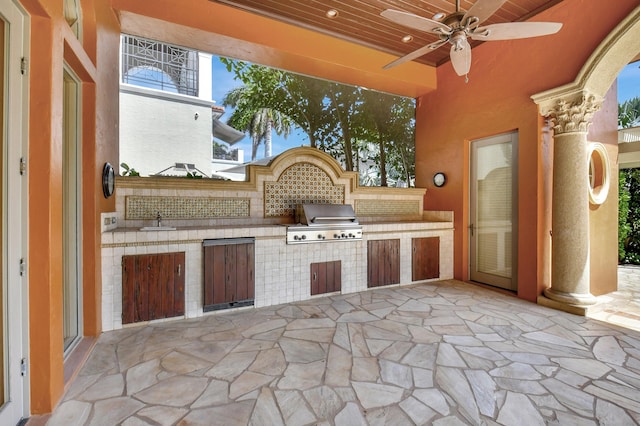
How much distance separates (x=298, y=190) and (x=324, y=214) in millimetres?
645

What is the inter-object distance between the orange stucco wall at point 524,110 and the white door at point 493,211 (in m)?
0.15

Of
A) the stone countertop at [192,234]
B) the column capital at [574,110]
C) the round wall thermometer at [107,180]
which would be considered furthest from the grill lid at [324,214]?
the column capital at [574,110]

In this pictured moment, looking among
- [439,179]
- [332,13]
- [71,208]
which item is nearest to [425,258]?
[439,179]

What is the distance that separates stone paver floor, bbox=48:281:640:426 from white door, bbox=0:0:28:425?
353mm

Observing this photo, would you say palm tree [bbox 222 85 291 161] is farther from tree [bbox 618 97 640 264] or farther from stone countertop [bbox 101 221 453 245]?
tree [bbox 618 97 640 264]

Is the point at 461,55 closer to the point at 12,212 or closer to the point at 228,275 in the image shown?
the point at 228,275

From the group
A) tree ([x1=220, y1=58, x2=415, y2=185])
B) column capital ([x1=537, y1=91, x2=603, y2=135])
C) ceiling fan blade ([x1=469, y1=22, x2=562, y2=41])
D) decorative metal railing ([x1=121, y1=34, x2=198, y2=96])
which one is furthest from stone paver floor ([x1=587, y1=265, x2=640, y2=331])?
decorative metal railing ([x1=121, y1=34, x2=198, y2=96])

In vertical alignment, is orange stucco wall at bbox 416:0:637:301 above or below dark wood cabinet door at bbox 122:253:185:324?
above

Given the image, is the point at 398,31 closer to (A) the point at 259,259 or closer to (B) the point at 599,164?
(B) the point at 599,164

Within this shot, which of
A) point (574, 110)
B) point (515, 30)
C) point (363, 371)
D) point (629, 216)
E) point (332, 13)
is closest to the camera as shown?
point (363, 371)

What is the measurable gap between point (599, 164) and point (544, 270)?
1974 mm

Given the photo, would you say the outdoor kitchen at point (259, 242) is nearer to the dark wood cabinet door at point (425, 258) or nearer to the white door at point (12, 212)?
the dark wood cabinet door at point (425, 258)

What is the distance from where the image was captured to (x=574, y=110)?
12.2 feet

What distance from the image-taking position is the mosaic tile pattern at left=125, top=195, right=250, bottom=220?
388 centimetres
